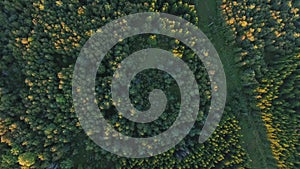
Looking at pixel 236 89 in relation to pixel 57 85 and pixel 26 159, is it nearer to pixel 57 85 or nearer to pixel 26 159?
pixel 57 85

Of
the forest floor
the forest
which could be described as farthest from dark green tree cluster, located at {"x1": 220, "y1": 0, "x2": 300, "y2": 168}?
the forest floor

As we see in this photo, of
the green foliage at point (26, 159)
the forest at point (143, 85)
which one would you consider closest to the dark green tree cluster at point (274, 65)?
the forest at point (143, 85)

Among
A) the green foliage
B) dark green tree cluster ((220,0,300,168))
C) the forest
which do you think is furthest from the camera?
dark green tree cluster ((220,0,300,168))

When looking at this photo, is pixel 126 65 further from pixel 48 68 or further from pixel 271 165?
pixel 271 165

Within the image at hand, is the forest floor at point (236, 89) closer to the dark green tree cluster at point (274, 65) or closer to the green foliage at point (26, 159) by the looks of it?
the dark green tree cluster at point (274, 65)

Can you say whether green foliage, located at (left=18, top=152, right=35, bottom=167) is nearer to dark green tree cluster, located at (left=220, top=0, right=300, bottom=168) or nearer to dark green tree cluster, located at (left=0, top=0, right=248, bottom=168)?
dark green tree cluster, located at (left=0, top=0, right=248, bottom=168)

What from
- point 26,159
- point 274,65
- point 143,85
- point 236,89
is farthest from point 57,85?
point 274,65
